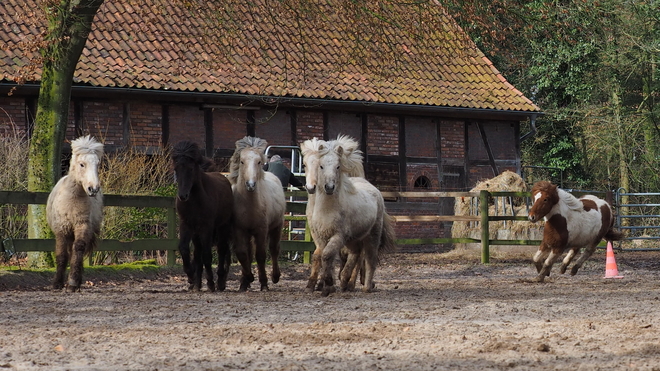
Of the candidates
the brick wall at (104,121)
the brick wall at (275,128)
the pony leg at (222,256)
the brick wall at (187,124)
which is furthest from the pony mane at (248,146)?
the brick wall at (275,128)

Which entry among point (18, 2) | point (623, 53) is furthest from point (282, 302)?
point (623, 53)

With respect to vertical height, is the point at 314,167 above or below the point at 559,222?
above

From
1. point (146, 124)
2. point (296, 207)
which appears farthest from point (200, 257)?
point (146, 124)

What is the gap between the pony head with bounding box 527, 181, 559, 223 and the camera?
576 inches

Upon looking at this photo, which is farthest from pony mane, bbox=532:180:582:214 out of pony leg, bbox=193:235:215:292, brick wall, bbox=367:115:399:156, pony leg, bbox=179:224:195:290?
brick wall, bbox=367:115:399:156

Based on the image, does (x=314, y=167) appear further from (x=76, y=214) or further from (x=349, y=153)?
(x=76, y=214)

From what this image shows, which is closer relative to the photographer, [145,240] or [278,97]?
[145,240]

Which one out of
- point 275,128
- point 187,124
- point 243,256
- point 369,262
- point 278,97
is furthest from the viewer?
point 275,128

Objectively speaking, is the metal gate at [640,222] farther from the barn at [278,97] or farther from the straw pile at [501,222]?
the barn at [278,97]

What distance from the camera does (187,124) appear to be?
961 inches

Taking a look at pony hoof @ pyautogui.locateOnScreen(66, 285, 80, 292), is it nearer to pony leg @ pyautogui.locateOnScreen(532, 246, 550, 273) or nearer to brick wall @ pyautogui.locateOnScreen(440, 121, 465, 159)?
pony leg @ pyautogui.locateOnScreen(532, 246, 550, 273)

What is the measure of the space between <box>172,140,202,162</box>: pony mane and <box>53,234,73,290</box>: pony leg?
5.71 feet

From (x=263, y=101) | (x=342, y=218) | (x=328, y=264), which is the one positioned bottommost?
(x=328, y=264)

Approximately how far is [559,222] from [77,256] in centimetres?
705
